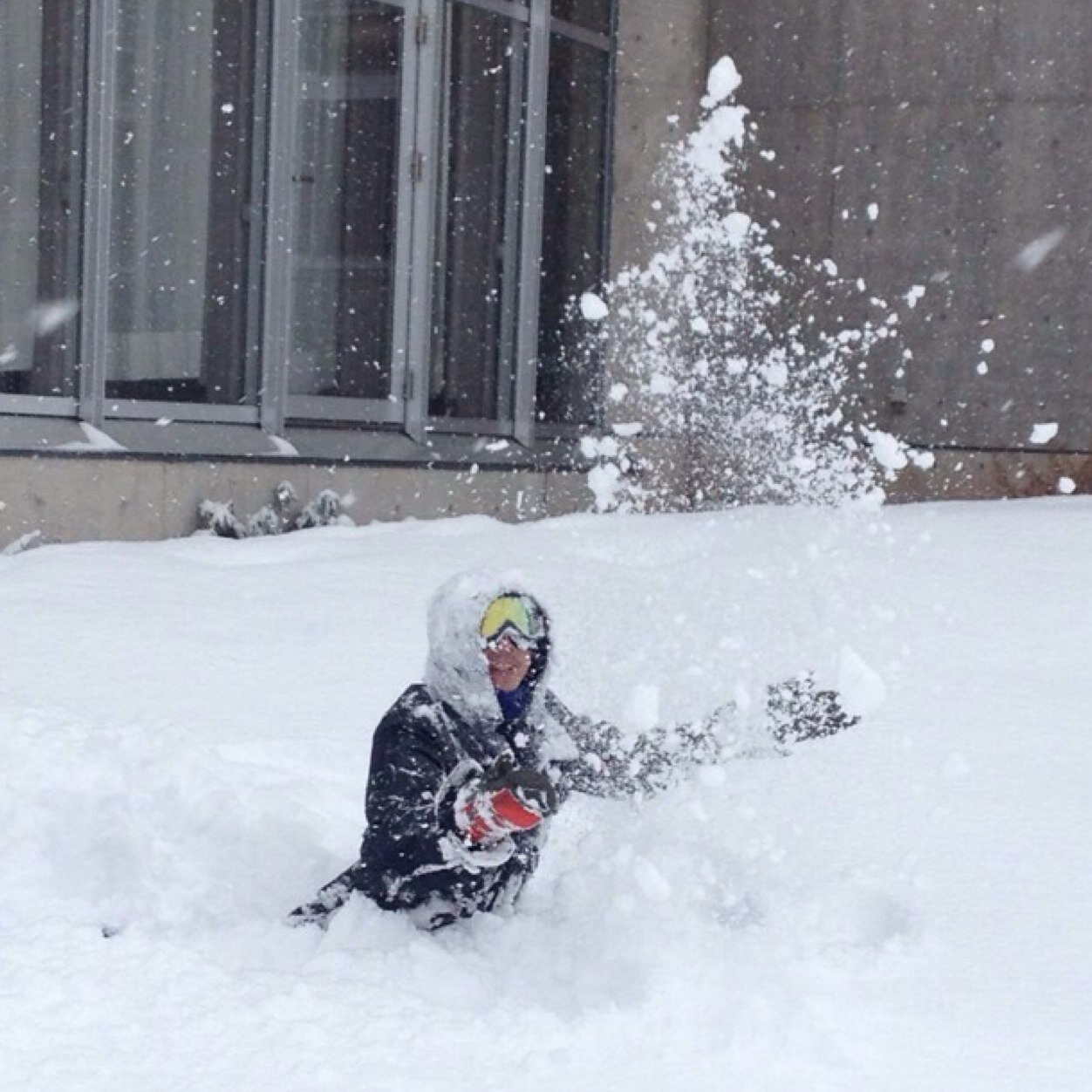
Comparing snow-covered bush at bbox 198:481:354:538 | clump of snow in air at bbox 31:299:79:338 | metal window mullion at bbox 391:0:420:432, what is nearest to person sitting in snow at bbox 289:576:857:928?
snow-covered bush at bbox 198:481:354:538

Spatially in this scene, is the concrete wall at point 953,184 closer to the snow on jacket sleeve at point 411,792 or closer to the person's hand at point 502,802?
the snow on jacket sleeve at point 411,792

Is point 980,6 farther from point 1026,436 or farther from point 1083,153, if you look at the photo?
point 1026,436

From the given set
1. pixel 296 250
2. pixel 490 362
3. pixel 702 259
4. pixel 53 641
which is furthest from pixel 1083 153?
pixel 53 641

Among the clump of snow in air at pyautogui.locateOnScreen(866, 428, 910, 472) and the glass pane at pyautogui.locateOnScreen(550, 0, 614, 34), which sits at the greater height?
the glass pane at pyautogui.locateOnScreen(550, 0, 614, 34)

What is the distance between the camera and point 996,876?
166 inches

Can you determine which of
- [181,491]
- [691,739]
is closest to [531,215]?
[181,491]

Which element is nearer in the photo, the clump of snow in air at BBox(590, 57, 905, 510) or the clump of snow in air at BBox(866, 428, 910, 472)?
the clump of snow in air at BBox(866, 428, 910, 472)

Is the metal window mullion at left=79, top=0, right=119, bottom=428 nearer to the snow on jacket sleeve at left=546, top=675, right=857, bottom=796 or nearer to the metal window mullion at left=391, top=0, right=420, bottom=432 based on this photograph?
the metal window mullion at left=391, top=0, right=420, bottom=432

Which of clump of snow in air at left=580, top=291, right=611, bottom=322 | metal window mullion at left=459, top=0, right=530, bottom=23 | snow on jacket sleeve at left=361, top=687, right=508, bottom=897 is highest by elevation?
metal window mullion at left=459, top=0, right=530, bottom=23

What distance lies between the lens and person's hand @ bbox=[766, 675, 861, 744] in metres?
3.88

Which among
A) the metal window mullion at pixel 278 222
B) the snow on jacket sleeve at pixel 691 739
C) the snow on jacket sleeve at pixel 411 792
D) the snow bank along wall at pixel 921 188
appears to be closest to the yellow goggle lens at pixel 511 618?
the snow on jacket sleeve at pixel 411 792

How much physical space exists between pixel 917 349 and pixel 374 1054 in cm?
763

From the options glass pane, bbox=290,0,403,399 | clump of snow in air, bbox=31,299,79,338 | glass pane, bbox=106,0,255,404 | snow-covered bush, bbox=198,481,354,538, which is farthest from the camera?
glass pane, bbox=290,0,403,399

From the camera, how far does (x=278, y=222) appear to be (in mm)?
8617
